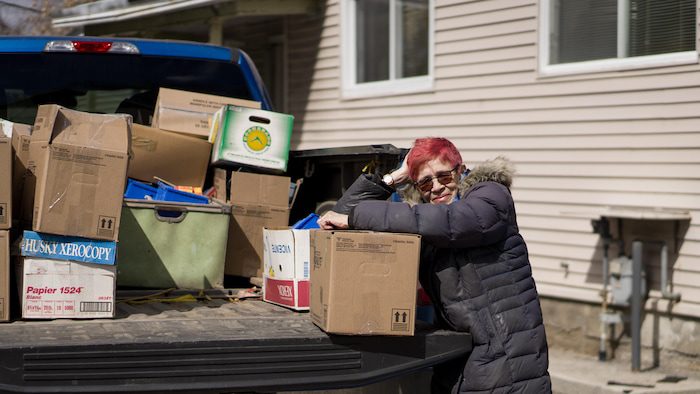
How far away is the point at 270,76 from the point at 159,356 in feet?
33.2

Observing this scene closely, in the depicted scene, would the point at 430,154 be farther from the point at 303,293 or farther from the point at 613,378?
the point at 613,378

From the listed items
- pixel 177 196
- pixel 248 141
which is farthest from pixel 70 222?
pixel 248 141

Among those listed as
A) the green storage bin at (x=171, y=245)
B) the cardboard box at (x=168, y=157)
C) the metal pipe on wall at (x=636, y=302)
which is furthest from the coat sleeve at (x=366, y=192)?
the metal pipe on wall at (x=636, y=302)

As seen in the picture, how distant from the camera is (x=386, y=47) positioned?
11156 millimetres

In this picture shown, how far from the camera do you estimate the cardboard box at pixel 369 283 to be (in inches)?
138

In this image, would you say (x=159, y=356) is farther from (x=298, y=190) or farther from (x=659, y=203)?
(x=659, y=203)

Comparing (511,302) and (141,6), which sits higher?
(141,6)

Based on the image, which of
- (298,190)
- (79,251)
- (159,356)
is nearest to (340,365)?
(159,356)

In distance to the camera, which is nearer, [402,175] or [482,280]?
[482,280]

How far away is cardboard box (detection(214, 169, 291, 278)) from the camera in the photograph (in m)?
5.04

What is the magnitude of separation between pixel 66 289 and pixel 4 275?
0.25 metres

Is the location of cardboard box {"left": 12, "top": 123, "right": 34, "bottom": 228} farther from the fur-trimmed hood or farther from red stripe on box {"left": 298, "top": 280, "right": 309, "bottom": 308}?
the fur-trimmed hood

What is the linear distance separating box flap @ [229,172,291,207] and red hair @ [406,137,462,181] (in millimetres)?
1360

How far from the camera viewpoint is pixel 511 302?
3721 millimetres
